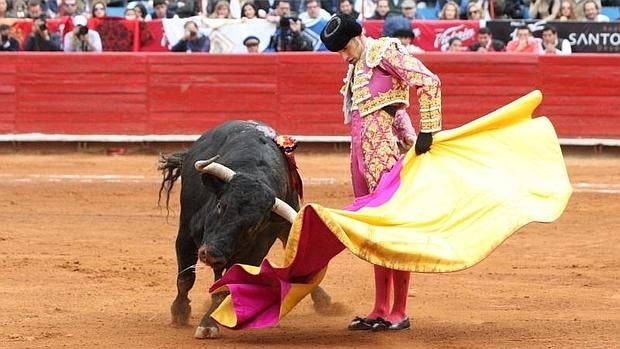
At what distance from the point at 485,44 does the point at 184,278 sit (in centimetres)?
818

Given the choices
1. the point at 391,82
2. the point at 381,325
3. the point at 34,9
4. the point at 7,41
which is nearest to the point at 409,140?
the point at 391,82

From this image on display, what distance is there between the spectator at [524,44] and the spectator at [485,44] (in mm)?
171

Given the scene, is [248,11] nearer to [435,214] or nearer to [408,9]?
[408,9]

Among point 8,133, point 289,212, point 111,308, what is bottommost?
point 8,133

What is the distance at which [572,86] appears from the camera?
13.3 m

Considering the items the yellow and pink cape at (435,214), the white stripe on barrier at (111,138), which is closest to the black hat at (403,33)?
the white stripe on barrier at (111,138)

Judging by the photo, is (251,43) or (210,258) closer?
(210,258)

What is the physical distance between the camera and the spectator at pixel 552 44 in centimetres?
1343

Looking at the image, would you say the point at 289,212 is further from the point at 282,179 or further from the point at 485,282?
the point at 485,282

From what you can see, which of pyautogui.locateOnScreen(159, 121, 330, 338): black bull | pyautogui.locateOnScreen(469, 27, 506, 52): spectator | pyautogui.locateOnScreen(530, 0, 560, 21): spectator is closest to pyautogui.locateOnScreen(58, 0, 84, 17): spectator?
pyautogui.locateOnScreen(469, 27, 506, 52): spectator

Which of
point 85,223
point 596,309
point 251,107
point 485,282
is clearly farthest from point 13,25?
point 596,309

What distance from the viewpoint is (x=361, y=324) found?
5.82 metres

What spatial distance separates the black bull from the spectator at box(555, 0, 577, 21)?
836cm

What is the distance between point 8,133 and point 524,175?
9.02 meters
